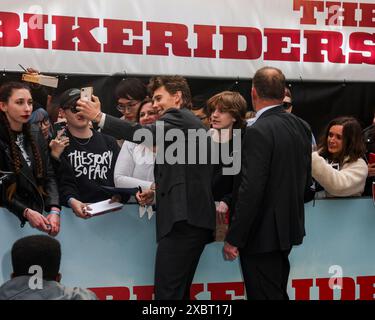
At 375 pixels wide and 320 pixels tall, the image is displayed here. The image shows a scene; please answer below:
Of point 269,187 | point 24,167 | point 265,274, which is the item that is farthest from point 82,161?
point 265,274

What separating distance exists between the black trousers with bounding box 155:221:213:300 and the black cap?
1051mm

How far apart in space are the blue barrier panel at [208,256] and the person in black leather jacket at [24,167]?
3.7 inches

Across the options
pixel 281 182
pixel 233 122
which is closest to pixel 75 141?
pixel 233 122

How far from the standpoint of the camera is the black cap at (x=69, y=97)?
3.43m

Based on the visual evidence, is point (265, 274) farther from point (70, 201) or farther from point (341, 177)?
point (70, 201)

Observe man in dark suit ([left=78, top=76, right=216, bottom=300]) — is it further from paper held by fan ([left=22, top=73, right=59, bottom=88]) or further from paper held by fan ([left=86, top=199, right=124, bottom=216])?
paper held by fan ([left=22, top=73, right=59, bottom=88])

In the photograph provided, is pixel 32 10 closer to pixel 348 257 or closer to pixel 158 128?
pixel 158 128

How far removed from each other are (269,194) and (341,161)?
0.95 m

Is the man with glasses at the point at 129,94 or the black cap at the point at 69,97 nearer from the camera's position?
the black cap at the point at 69,97

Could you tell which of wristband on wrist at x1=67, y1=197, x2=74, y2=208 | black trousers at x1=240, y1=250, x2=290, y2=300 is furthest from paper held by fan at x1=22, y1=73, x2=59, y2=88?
black trousers at x1=240, y1=250, x2=290, y2=300

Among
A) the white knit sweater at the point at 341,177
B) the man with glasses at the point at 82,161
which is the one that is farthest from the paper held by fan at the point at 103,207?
the white knit sweater at the point at 341,177

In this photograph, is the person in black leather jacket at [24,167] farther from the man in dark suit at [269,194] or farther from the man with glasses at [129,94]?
the man in dark suit at [269,194]

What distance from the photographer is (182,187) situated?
3.04 meters

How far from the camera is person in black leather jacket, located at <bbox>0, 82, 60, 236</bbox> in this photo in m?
3.22
